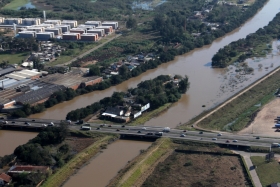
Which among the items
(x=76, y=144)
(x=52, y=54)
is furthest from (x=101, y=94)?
(x=52, y=54)

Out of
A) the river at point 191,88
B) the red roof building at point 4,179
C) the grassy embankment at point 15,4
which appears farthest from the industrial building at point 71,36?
the red roof building at point 4,179

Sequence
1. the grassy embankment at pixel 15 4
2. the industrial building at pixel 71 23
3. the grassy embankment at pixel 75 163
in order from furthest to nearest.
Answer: the grassy embankment at pixel 15 4 < the industrial building at pixel 71 23 < the grassy embankment at pixel 75 163

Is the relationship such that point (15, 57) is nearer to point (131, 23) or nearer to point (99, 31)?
point (99, 31)

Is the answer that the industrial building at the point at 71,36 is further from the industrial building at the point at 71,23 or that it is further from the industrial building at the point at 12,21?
the industrial building at the point at 12,21

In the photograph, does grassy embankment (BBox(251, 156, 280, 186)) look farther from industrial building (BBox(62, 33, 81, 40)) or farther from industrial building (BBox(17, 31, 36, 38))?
industrial building (BBox(17, 31, 36, 38))

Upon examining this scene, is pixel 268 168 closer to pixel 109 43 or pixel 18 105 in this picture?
pixel 18 105

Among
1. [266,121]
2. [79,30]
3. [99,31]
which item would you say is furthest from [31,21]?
[266,121]
